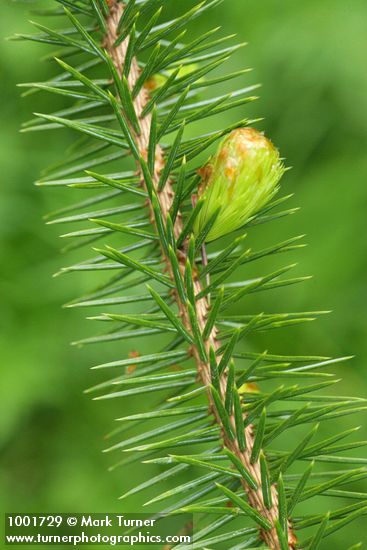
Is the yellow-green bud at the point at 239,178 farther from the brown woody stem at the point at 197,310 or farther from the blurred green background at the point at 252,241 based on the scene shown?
the blurred green background at the point at 252,241

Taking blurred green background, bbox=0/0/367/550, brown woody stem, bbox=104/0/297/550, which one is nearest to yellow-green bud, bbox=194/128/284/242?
brown woody stem, bbox=104/0/297/550

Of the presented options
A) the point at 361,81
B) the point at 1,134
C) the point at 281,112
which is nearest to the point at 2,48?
the point at 1,134

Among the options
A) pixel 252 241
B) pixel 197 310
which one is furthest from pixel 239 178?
pixel 252 241

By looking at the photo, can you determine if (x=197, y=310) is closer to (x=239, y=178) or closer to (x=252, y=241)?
(x=239, y=178)

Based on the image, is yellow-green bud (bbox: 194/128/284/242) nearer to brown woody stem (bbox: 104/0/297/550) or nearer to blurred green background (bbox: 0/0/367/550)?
brown woody stem (bbox: 104/0/297/550)

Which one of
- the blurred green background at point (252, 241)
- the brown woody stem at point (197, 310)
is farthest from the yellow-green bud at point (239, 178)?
the blurred green background at point (252, 241)

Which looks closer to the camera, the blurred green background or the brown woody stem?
the brown woody stem
